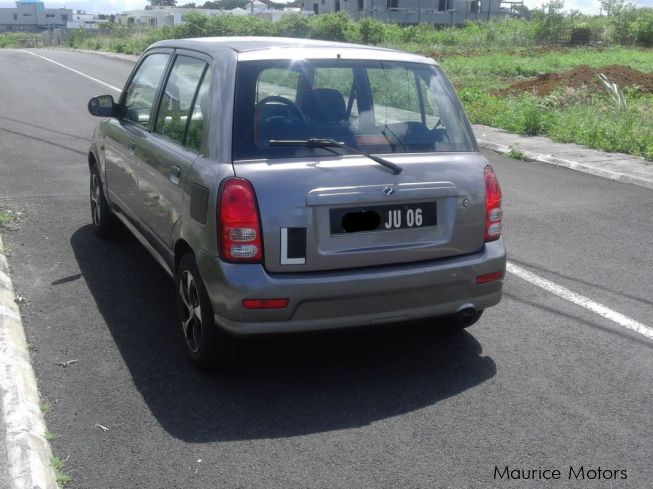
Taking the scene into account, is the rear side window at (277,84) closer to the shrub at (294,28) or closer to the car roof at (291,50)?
the car roof at (291,50)

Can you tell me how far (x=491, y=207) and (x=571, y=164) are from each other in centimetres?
779

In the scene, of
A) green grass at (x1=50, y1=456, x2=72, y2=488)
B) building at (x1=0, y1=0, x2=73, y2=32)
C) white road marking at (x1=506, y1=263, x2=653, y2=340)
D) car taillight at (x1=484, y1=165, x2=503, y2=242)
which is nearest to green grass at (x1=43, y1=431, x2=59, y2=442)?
green grass at (x1=50, y1=456, x2=72, y2=488)

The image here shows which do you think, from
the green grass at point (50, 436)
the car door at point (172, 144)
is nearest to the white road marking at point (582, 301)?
the car door at point (172, 144)

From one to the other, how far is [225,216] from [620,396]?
90.2 inches

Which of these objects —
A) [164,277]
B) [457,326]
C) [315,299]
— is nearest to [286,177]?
[315,299]

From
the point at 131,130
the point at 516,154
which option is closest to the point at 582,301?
the point at 131,130

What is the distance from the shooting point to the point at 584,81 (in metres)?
21.5

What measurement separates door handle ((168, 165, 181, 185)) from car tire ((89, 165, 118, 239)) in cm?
231

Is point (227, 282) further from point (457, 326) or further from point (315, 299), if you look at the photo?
point (457, 326)

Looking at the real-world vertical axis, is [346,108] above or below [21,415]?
above

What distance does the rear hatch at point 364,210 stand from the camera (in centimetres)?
414

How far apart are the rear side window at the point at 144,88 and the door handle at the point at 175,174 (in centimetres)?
102

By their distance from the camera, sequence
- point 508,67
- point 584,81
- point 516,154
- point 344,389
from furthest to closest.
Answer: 1. point 508,67
2. point 584,81
3. point 516,154
4. point 344,389

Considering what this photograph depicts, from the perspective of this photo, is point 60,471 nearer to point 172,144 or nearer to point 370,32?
point 172,144
